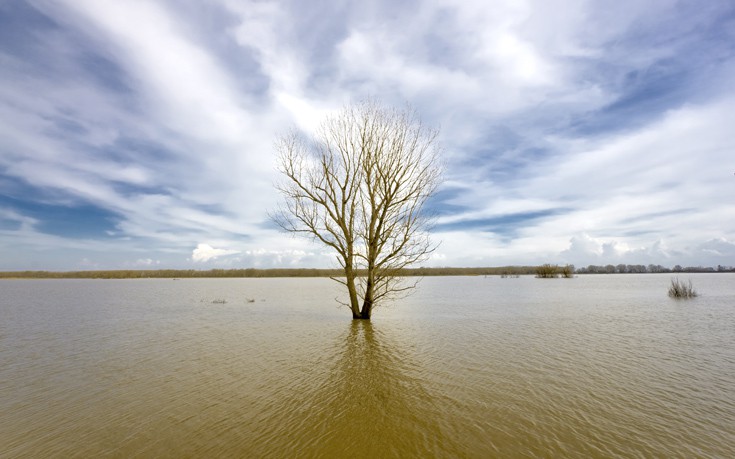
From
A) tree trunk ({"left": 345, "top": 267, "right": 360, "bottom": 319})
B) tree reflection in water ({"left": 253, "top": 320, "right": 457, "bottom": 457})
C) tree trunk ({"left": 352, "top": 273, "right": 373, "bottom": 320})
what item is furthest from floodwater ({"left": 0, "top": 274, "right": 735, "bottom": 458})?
tree trunk ({"left": 345, "top": 267, "right": 360, "bottom": 319})

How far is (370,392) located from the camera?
7469mm

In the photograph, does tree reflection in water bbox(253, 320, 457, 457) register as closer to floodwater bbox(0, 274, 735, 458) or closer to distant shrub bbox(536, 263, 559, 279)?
floodwater bbox(0, 274, 735, 458)

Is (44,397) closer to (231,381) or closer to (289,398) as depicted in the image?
(231,381)

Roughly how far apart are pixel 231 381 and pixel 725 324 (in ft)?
73.4

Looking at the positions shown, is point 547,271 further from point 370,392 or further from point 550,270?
point 370,392

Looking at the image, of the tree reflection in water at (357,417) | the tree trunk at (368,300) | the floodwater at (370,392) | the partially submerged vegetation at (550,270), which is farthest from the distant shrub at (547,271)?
the tree reflection in water at (357,417)

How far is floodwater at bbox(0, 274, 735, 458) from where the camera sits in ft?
17.0

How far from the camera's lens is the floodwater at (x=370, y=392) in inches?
204

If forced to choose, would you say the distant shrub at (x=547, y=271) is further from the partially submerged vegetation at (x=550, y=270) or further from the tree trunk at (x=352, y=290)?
the tree trunk at (x=352, y=290)

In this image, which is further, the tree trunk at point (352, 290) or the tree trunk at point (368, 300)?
the tree trunk at point (352, 290)

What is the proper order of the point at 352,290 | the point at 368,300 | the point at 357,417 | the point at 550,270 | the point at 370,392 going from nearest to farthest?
the point at 357,417 → the point at 370,392 → the point at 368,300 → the point at 352,290 → the point at 550,270

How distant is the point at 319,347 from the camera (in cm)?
1200

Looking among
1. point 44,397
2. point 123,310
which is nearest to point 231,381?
point 44,397

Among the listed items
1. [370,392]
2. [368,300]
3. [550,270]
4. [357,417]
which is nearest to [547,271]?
[550,270]
